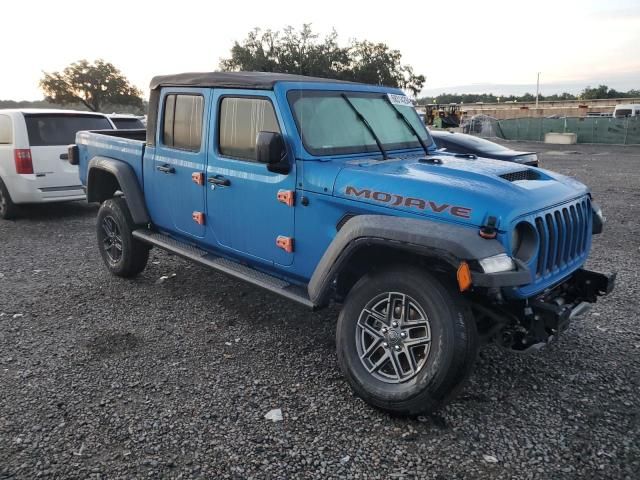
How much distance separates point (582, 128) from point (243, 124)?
1081 inches

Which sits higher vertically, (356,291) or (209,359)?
(356,291)

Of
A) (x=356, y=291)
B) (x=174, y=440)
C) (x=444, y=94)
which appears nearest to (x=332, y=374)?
(x=356, y=291)

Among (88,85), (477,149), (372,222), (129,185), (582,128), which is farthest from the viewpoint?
(88,85)

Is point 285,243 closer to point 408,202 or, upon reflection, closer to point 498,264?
point 408,202

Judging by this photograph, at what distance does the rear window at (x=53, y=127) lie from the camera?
25.9ft

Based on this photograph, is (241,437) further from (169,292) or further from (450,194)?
(169,292)

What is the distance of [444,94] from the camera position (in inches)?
4316

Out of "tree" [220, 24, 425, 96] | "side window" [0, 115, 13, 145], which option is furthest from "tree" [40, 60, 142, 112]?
"side window" [0, 115, 13, 145]

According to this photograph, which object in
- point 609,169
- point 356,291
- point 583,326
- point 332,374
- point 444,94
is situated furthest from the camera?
point 444,94

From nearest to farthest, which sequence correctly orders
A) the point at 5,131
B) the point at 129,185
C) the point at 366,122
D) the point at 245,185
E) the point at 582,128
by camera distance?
1. the point at 245,185
2. the point at 366,122
3. the point at 129,185
4. the point at 5,131
5. the point at 582,128

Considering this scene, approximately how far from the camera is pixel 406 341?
3055 mm

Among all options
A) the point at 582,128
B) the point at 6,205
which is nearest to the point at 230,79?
the point at 6,205

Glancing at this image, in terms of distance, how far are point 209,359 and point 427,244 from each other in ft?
6.44

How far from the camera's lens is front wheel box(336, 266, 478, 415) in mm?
2830
